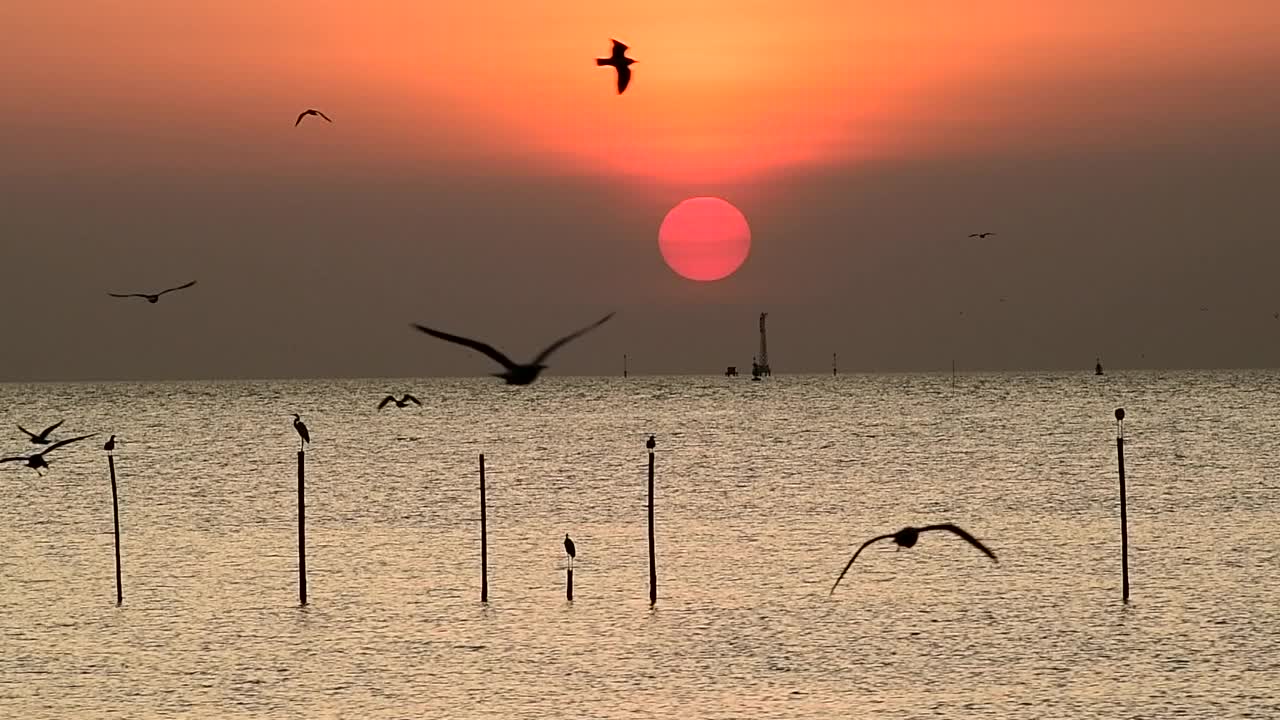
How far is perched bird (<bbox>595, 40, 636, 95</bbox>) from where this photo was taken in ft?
105

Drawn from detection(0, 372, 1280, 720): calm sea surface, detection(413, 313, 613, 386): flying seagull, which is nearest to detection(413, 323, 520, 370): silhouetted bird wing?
detection(413, 313, 613, 386): flying seagull

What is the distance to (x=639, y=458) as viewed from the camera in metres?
154

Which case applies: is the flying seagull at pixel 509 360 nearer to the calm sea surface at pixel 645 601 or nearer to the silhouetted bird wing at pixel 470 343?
the silhouetted bird wing at pixel 470 343

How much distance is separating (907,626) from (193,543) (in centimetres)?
4101

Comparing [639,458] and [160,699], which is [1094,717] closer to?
[160,699]

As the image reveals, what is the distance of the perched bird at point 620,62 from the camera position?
32.1 meters

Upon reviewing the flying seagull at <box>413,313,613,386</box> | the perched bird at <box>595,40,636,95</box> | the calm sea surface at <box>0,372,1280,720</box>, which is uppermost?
the perched bird at <box>595,40,636,95</box>

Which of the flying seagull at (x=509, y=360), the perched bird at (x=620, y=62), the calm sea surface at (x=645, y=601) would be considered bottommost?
the calm sea surface at (x=645, y=601)

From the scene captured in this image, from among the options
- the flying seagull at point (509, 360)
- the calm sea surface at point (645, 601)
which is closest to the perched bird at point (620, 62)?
the flying seagull at point (509, 360)

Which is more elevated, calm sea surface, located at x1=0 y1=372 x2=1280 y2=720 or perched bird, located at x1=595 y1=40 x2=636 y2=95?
perched bird, located at x1=595 y1=40 x2=636 y2=95

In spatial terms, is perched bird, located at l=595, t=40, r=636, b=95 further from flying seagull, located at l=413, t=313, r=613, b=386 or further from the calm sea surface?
the calm sea surface

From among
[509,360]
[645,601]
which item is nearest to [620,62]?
[509,360]

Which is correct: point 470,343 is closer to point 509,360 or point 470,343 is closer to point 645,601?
point 509,360

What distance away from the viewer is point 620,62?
33.3 metres
